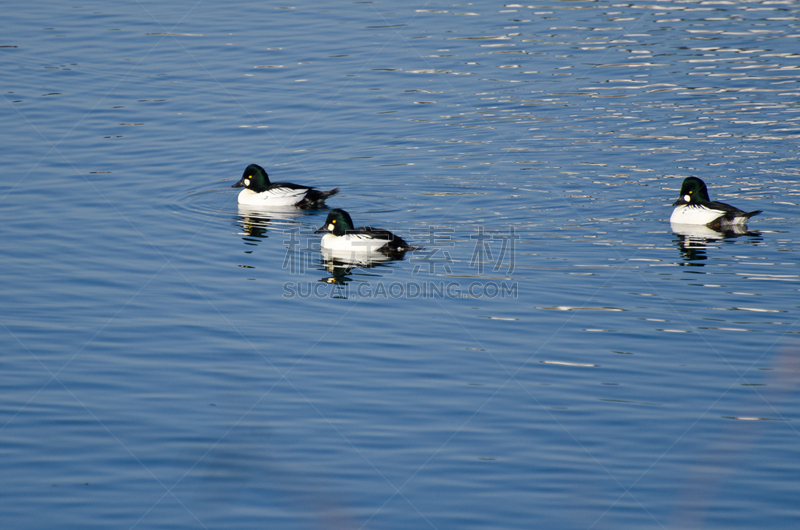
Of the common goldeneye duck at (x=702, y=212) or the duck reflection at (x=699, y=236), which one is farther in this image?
the common goldeneye duck at (x=702, y=212)

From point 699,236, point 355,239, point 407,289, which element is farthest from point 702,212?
point 355,239

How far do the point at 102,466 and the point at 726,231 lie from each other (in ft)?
34.4

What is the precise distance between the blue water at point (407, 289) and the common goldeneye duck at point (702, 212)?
0.31m

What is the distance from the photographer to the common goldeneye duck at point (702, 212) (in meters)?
13.8

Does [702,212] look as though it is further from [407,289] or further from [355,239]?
[355,239]

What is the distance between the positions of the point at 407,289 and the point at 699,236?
4.93 m

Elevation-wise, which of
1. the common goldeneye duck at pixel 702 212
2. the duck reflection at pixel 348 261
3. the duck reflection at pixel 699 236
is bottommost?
the duck reflection at pixel 348 261

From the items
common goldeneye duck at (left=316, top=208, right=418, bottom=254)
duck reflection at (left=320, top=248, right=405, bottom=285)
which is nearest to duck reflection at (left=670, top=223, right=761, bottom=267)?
common goldeneye duck at (left=316, top=208, right=418, bottom=254)

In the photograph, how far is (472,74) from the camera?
2345 cm

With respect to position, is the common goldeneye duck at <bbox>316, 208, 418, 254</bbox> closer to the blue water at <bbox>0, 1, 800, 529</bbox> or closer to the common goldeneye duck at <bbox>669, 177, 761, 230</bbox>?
the blue water at <bbox>0, 1, 800, 529</bbox>

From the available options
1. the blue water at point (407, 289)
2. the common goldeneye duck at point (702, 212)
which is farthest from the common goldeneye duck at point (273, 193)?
the common goldeneye duck at point (702, 212)

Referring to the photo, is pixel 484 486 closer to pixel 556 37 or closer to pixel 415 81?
pixel 415 81

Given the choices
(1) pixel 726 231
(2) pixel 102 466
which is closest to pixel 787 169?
(1) pixel 726 231

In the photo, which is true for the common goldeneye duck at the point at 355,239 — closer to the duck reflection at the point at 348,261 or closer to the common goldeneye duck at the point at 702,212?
the duck reflection at the point at 348,261
